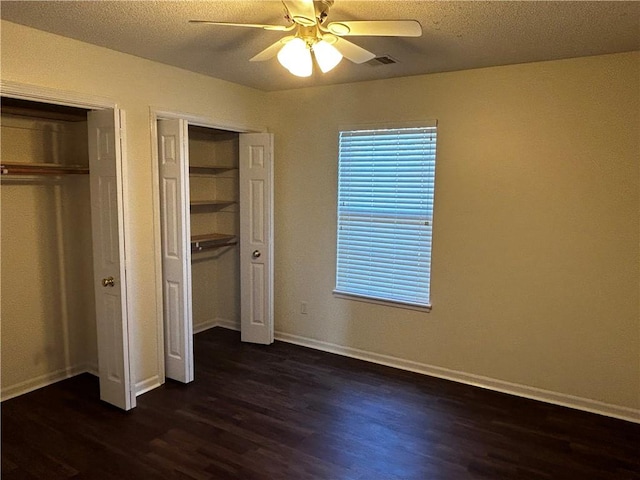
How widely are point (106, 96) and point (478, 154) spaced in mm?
2939

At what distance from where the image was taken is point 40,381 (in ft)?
12.1

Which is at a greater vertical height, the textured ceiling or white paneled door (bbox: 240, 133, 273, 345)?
the textured ceiling

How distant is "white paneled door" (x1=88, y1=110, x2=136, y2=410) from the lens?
122 inches

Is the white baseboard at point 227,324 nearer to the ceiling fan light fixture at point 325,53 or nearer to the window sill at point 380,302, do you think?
the window sill at point 380,302

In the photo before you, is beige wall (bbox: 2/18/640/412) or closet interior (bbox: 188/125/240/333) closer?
beige wall (bbox: 2/18/640/412)

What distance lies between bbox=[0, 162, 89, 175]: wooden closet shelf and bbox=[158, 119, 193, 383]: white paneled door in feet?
2.07

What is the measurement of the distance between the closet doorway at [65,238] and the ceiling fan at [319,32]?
1449mm

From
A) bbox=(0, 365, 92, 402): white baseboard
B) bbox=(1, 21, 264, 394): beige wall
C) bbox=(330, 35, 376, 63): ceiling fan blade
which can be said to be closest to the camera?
bbox=(330, 35, 376, 63): ceiling fan blade

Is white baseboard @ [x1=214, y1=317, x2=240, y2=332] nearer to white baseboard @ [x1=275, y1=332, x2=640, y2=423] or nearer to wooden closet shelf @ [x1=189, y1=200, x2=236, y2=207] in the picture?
white baseboard @ [x1=275, y1=332, x2=640, y2=423]

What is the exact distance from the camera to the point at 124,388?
329 centimetres

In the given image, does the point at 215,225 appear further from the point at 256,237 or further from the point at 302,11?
the point at 302,11

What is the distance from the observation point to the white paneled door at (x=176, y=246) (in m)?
3.60

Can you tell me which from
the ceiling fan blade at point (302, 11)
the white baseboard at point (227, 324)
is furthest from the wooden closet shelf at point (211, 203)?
the ceiling fan blade at point (302, 11)

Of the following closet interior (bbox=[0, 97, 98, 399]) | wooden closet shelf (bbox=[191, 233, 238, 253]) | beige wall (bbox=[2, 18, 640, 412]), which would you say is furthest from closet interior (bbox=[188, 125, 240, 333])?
closet interior (bbox=[0, 97, 98, 399])
